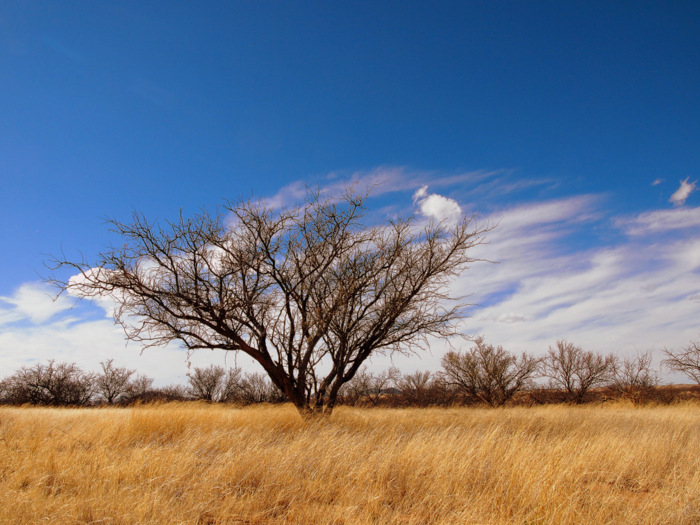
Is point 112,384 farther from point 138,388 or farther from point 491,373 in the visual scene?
point 491,373

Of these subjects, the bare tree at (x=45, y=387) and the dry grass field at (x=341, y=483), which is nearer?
the dry grass field at (x=341, y=483)

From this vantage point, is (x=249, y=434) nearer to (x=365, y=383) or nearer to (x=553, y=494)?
(x=553, y=494)

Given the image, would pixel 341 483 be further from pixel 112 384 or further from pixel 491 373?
pixel 112 384

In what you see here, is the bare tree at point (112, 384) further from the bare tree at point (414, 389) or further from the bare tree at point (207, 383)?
the bare tree at point (414, 389)

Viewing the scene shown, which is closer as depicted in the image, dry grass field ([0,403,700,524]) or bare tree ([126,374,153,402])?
dry grass field ([0,403,700,524])

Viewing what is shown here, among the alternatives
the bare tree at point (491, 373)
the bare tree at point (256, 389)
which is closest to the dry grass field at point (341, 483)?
the bare tree at point (491, 373)

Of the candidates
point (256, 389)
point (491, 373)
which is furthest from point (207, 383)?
point (491, 373)

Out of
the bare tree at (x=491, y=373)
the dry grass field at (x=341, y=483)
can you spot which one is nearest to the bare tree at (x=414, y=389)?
the bare tree at (x=491, y=373)

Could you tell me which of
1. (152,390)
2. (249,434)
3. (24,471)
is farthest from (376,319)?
(152,390)

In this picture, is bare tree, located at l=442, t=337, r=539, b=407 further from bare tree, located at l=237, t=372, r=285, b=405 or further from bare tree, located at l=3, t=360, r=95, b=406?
bare tree, located at l=3, t=360, r=95, b=406

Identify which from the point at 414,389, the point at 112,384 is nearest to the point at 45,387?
the point at 112,384

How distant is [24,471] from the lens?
433 cm

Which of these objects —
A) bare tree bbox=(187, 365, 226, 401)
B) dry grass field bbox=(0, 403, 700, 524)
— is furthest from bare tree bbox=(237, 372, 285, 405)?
dry grass field bbox=(0, 403, 700, 524)

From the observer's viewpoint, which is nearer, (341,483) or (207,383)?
(341,483)
